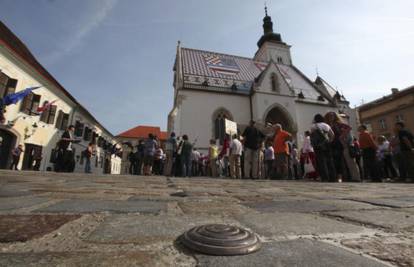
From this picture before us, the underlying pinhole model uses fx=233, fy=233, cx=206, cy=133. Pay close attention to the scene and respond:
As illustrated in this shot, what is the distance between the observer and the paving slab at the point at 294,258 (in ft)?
2.29

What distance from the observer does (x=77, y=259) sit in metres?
0.69

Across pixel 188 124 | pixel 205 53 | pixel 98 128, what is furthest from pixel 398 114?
pixel 98 128

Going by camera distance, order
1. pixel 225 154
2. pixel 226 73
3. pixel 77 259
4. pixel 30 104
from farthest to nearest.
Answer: pixel 226 73 < pixel 30 104 < pixel 225 154 < pixel 77 259

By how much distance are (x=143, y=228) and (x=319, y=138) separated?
5.90m

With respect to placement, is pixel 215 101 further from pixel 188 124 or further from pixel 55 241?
pixel 55 241

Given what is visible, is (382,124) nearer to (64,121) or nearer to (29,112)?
(64,121)

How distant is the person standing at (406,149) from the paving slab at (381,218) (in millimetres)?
6652

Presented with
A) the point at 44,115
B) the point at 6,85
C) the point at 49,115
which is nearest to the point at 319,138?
the point at 6,85

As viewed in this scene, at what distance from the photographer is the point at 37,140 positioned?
1556 cm

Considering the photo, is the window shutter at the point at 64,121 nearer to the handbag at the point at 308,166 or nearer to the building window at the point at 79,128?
the building window at the point at 79,128

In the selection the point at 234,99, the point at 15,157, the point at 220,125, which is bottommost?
the point at 15,157

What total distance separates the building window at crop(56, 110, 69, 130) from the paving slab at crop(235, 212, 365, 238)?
20.5 meters

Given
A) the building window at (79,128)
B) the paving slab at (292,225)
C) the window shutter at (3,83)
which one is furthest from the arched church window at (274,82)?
the paving slab at (292,225)

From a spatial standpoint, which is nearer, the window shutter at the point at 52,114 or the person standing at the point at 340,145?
the person standing at the point at 340,145
